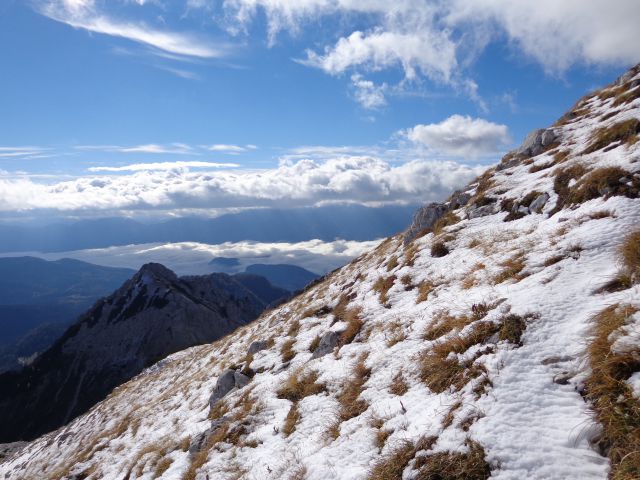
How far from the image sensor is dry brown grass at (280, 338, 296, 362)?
683 inches

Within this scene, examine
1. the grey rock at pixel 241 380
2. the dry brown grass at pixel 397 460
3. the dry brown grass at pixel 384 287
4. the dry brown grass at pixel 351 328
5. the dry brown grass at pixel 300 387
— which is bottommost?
the grey rock at pixel 241 380

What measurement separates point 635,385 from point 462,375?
3.13 metres

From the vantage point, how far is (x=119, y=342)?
472 ft

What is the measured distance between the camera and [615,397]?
637cm

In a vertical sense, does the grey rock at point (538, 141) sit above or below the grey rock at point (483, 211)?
above

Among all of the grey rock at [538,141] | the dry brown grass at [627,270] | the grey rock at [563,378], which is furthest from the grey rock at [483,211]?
the grey rock at [563,378]

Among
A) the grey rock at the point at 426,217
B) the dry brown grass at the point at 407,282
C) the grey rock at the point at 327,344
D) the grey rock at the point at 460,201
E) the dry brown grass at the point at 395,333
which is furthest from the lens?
the grey rock at the point at 426,217

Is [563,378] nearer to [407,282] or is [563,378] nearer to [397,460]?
[397,460]

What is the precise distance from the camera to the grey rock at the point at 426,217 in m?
23.8

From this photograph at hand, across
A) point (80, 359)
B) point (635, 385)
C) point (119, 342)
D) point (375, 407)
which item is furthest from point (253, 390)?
point (80, 359)

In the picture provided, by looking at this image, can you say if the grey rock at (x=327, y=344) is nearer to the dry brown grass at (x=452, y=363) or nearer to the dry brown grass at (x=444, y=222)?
the dry brown grass at (x=452, y=363)

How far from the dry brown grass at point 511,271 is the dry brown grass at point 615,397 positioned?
3.73 metres

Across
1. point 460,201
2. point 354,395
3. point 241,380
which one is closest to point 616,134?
point 460,201

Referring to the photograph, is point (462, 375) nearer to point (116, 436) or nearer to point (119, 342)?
point (116, 436)
